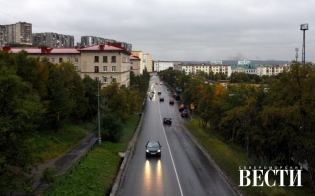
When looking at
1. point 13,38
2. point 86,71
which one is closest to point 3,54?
point 86,71

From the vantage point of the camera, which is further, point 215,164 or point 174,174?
point 215,164

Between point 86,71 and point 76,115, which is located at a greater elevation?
point 86,71

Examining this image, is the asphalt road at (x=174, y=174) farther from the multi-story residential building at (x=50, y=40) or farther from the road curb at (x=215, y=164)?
the multi-story residential building at (x=50, y=40)

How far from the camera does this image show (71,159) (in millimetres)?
24688

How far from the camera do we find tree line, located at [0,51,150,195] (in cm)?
1441

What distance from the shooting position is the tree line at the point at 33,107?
14414 mm

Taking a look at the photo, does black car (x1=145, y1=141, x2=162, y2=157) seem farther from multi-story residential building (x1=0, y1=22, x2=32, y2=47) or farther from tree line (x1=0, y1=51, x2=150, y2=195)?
multi-story residential building (x1=0, y1=22, x2=32, y2=47)

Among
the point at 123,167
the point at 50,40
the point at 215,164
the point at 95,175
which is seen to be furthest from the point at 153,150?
the point at 50,40

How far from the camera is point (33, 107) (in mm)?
15836

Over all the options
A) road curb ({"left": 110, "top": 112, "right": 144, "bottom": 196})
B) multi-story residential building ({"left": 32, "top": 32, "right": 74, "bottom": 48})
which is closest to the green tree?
road curb ({"left": 110, "top": 112, "right": 144, "bottom": 196})

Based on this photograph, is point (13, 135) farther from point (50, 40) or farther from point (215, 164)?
point (50, 40)

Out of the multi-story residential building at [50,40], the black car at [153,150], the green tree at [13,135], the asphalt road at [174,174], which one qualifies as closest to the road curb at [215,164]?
the asphalt road at [174,174]

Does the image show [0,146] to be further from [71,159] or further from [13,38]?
[13,38]

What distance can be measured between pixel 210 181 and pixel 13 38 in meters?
152
